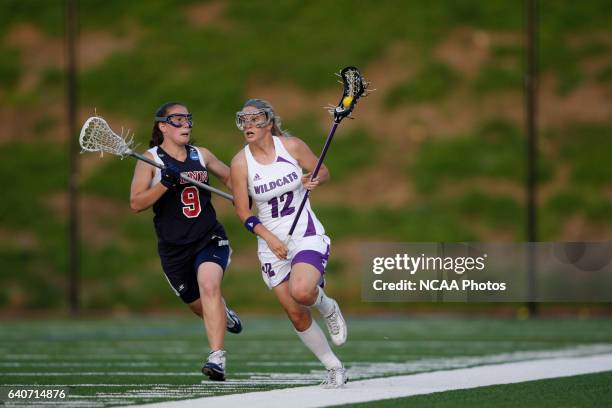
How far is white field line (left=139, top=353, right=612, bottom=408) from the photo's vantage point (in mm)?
8281

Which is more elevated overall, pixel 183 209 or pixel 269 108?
pixel 269 108

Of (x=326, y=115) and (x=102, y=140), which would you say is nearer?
(x=102, y=140)

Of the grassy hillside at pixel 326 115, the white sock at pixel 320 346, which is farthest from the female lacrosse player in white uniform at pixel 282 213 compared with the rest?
the grassy hillside at pixel 326 115

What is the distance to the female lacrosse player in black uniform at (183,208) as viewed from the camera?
980cm

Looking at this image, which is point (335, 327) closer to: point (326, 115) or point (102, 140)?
point (102, 140)

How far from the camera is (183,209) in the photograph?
999 cm

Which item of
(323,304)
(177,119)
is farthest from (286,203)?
(177,119)

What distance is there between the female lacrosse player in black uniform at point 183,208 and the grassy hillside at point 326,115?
48.4 ft

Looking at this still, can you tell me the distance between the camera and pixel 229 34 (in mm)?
28219

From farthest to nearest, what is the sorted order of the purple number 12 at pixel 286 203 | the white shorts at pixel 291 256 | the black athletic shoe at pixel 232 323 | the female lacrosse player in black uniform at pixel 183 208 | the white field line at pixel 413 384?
the black athletic shoe at pixel 232 323 < the female lacrosse player in black uniform at pixel 183 208 < the purple number 12 at pixel 286 203 < the white shorts at pixel 291 256 < the white field line at pixel 413 384

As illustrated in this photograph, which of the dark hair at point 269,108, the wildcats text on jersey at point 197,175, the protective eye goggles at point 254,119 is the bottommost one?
the wildcats text on jersey at point 197,175

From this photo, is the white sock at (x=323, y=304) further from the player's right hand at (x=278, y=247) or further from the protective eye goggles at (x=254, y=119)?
the protective eye goggles at (x=254, y=119)

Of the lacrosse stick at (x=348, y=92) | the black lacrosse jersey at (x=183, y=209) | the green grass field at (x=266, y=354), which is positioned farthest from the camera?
the black lacrosse jersey at (x=183, y=209)

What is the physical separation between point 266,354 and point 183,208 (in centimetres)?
374
